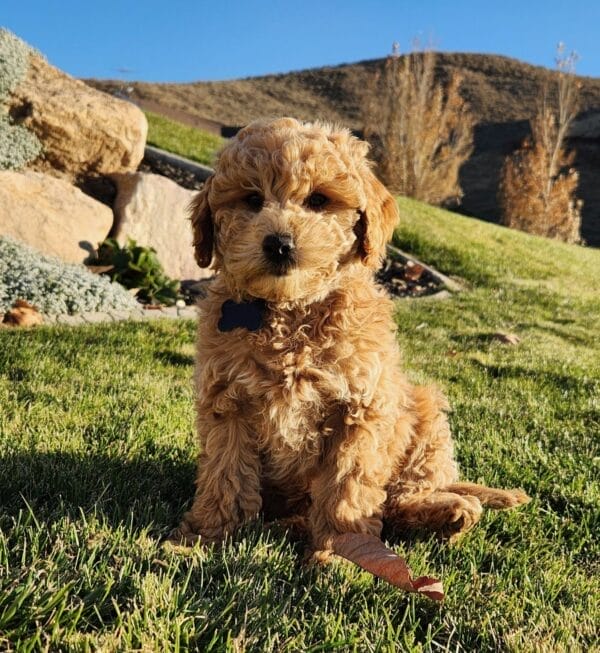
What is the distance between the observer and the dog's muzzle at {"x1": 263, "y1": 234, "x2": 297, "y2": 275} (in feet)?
9.00

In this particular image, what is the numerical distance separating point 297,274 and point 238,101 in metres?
47.7

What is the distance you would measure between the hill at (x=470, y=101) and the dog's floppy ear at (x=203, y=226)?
30766 millimetres

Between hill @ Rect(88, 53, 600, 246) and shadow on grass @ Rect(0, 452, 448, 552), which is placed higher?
hill @ Rect(88, 53, 600, 246)

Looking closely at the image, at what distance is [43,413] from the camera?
4199 millimetres

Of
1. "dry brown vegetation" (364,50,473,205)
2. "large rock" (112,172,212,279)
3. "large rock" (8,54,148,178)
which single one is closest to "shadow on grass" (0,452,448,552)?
"large rock" (112,172,212,279)

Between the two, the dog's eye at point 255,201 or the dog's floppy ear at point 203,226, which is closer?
the dog's eye at point 255,201

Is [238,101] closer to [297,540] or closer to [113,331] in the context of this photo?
[113,331]

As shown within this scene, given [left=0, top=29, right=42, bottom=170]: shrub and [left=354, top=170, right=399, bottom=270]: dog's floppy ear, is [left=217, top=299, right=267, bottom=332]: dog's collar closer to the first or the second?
[left=354, top=170, right=399, bottom=270]: dog's floppy ear

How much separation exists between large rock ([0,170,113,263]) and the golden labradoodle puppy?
261 inches

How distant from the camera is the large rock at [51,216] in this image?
9.08 m

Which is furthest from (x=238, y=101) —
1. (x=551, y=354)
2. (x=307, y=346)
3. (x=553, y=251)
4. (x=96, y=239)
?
(x=307, y=346)

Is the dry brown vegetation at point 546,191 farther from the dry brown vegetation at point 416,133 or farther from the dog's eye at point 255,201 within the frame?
the dog's eye at point 255,201

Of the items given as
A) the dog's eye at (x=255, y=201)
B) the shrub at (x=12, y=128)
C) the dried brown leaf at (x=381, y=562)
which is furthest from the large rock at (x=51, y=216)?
the dried brown leaf at (x=381, y=562)

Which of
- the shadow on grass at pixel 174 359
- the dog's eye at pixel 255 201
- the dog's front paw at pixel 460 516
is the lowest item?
the shadow on grass at pixel 174 359
